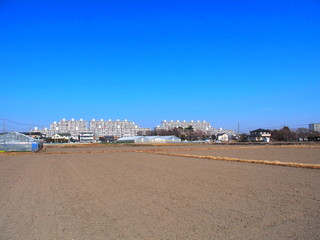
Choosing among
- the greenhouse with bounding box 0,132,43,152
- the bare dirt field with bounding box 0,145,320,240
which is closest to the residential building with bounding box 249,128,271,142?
the greenhouse with bounding box 0,132,43,152

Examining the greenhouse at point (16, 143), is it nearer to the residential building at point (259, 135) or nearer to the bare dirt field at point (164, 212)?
the bare dirt field at point (164, 212)

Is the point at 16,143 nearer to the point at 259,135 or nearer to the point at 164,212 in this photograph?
the point at 164,212

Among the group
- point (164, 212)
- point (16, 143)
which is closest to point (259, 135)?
point (16, 143)

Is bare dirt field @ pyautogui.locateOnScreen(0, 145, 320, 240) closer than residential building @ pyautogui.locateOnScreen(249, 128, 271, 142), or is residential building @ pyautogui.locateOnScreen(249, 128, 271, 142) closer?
bare dirt field @ pyautogui.locateOnScreen(0, 145, 320, 240)

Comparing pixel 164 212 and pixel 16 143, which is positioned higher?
pixel 16 143

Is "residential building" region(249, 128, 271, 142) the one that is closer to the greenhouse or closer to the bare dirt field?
the greenhouse

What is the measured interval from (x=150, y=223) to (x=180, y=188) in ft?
16.5

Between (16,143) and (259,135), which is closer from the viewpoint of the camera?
(16,143)

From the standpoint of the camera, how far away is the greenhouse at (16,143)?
53125 mm

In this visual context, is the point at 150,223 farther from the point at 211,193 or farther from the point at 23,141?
the point at 23,141

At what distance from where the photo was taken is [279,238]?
218 inches

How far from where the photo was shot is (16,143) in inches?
2121

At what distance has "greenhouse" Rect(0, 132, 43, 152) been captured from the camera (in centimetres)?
5312

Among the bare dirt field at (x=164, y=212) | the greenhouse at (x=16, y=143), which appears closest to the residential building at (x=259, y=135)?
the greenhouse at (x=16, y=143)
